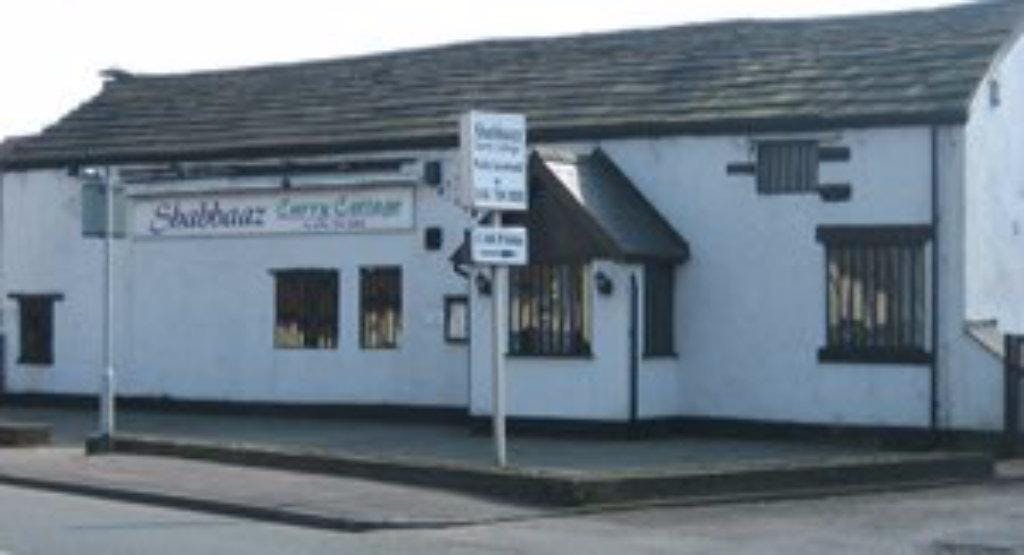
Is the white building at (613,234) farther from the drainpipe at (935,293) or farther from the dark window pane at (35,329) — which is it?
the dark window pane at (35,329)

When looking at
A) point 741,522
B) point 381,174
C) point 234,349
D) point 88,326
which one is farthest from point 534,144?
point 741,522

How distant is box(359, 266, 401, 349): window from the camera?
31016 mm

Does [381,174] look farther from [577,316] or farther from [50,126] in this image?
[50,126]

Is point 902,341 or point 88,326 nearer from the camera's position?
point 902,341

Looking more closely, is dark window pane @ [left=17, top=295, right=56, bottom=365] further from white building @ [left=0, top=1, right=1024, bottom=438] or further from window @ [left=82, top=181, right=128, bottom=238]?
window @ [left=82, top=181, right=128, bottom=238]

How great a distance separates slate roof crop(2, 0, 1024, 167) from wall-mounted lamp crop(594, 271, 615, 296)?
2714 mm

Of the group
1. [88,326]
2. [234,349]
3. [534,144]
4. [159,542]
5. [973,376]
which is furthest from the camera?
[88,326]

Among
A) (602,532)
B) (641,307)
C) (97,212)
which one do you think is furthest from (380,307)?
(602,532)

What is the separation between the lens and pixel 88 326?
35.1m

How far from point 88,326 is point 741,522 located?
2003cm

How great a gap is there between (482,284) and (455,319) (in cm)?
240

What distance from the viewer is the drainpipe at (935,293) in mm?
25266

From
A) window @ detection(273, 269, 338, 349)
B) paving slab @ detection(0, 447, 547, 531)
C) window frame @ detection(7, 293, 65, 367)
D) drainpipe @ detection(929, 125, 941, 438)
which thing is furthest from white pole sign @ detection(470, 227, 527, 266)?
window frame @ detection(7, 293, 65, 367)

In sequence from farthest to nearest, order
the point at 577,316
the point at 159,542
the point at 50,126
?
the point at 50,126, the point at 577,316, the point at 159,542
